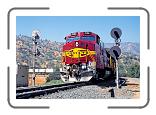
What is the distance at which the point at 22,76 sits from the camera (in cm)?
771

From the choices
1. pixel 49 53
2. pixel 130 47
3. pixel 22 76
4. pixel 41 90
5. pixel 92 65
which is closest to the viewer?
pixel 130 47

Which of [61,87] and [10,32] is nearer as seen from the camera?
[10,32]

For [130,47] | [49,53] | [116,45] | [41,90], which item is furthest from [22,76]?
[130,47]

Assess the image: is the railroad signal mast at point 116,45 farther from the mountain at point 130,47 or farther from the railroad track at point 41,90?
the railroad track at point 41,90

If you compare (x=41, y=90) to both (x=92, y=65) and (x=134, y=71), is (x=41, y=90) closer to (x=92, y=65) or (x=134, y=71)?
(x=134, y=71)

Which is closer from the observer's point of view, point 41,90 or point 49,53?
point 49,53

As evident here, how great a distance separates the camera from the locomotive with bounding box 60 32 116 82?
8.64 meters

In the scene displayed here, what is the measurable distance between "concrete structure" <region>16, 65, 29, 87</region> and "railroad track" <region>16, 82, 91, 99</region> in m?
0.14

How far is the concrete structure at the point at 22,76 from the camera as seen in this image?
7.25 m

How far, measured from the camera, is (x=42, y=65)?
728 centimetres

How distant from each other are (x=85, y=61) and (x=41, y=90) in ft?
4.92
